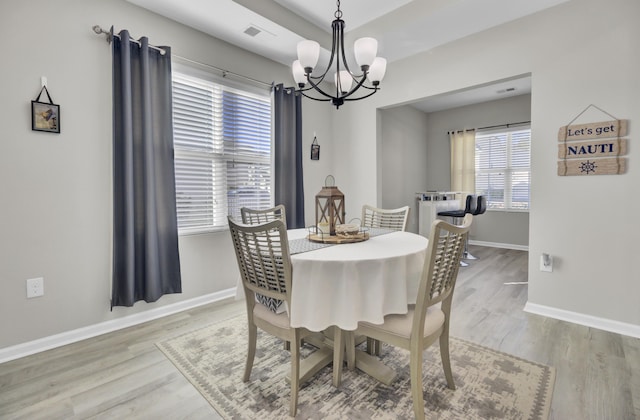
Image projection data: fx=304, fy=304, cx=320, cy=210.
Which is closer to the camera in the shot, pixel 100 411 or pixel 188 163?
pixel 100 411

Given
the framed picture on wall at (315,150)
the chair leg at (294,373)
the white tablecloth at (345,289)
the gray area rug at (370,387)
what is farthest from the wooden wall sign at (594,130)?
the chair leg at (294,373)

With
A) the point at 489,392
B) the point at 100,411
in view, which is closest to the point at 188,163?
the point at 100,411

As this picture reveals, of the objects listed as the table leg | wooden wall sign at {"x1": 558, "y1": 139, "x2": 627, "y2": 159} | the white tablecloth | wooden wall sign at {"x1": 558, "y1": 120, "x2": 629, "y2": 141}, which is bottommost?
the table leg

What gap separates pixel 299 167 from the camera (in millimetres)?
3574

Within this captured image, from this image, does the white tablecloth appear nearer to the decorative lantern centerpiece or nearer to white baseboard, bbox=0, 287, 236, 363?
the decorative lantern centerpiece

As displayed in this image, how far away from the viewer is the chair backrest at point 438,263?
1.27 m

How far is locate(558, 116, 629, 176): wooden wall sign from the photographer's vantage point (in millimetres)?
2242

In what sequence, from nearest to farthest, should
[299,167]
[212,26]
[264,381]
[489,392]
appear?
[489,392] < [264,381] < [212,26] < [299,167]

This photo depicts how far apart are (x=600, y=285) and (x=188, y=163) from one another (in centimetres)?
358

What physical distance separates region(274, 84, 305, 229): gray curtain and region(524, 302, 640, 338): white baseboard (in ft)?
7.87

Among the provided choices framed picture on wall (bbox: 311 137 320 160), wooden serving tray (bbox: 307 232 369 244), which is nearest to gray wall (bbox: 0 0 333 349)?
wooden serving tray (bbox: 307 232 369 244)

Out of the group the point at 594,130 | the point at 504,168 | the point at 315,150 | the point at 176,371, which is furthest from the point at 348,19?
the point at 504,168

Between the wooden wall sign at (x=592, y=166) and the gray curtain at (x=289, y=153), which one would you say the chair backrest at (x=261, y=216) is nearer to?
the gray curtain at (x=289, y=153)

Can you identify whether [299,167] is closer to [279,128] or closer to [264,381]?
[279,128]
